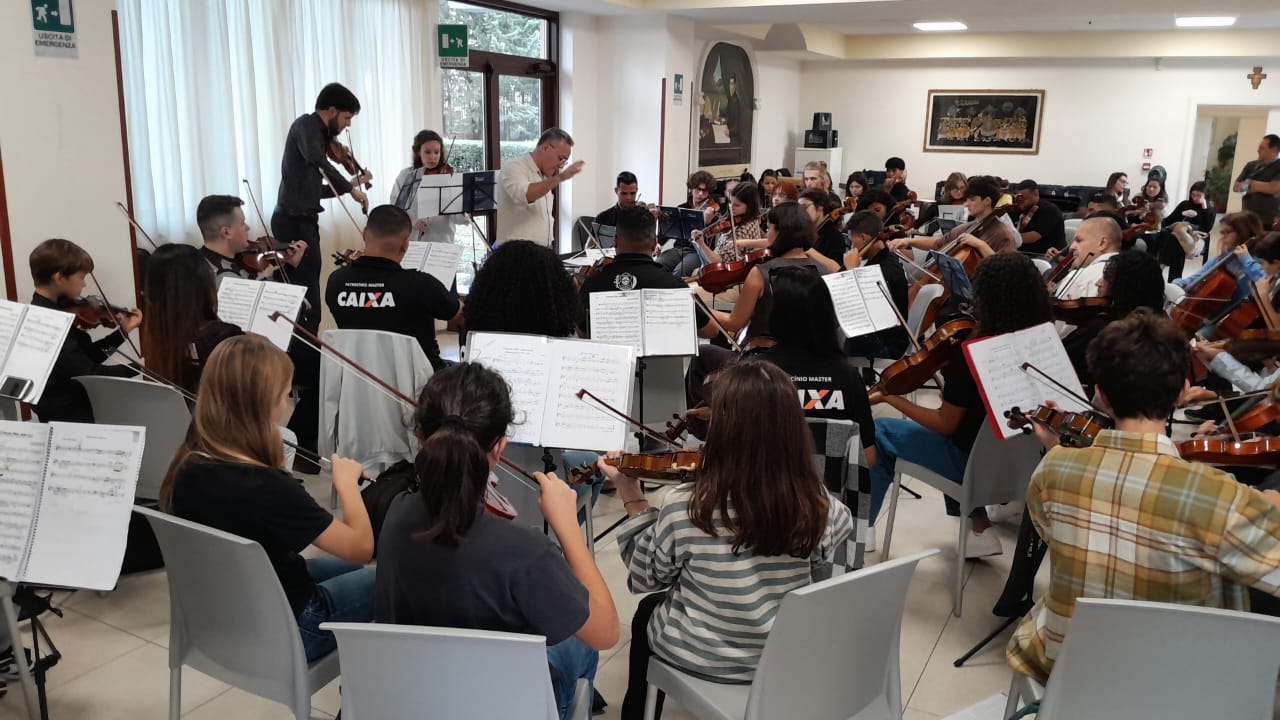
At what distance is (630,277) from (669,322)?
0.36 metres

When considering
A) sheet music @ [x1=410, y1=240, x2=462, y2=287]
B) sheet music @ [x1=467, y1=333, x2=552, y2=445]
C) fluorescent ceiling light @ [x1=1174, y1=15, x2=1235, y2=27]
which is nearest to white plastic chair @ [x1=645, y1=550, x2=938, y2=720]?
sheet music @ [x1=467, y1=333, x2=552, y2=445]

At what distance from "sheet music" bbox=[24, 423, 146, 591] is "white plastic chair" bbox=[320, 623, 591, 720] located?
2.01 ft

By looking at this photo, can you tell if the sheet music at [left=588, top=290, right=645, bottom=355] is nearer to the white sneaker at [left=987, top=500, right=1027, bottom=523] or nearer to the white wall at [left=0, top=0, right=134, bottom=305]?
the white sneaker at [left=987, top=500, right=1027, bottom=523]

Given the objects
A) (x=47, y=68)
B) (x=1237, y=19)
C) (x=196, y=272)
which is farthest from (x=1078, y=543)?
(x=1237, y=19)

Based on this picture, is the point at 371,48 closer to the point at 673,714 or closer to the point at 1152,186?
the point at 673,714

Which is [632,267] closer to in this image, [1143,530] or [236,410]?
[236,410]

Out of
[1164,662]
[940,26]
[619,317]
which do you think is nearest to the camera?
[1164,662]

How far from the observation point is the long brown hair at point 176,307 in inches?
109

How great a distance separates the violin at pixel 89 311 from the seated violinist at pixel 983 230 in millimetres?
3734

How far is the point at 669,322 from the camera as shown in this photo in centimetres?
308

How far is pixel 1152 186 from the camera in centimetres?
893

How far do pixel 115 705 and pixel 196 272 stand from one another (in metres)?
1.22

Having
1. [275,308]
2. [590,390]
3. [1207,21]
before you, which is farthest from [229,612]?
[1207,21]

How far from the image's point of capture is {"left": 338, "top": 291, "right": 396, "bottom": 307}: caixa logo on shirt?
3.18 metres
